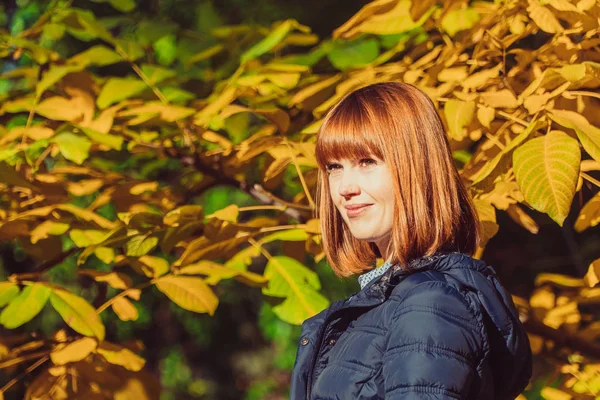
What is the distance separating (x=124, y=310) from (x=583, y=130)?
952 mm

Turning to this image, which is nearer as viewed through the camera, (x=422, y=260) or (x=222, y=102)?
(x=422, y=260)

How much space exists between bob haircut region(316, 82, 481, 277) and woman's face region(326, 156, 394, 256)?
2cm

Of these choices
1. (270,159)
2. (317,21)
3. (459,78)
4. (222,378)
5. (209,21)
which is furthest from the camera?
(222,378)

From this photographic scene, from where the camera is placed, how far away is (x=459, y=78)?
1.59 meters

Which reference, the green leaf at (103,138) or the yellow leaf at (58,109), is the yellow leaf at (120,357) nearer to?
the green leaf at (103,138)

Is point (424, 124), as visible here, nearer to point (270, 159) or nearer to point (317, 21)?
point (270, 159)

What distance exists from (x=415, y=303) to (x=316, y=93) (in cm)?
84

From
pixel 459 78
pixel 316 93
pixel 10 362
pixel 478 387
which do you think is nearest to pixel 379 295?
pixel 478 387

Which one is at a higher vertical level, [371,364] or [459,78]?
[459,78]

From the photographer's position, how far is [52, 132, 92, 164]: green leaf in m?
1.60

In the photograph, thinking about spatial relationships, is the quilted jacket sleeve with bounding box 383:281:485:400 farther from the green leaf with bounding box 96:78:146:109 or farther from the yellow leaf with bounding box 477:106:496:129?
the green leaf with bounding box 96:78:146:109

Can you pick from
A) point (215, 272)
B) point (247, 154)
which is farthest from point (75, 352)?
point (247, 154)

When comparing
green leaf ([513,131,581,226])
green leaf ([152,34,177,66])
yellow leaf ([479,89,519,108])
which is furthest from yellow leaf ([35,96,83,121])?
green leaf ([513,131,581,226])

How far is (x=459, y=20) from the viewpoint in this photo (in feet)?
5.77
